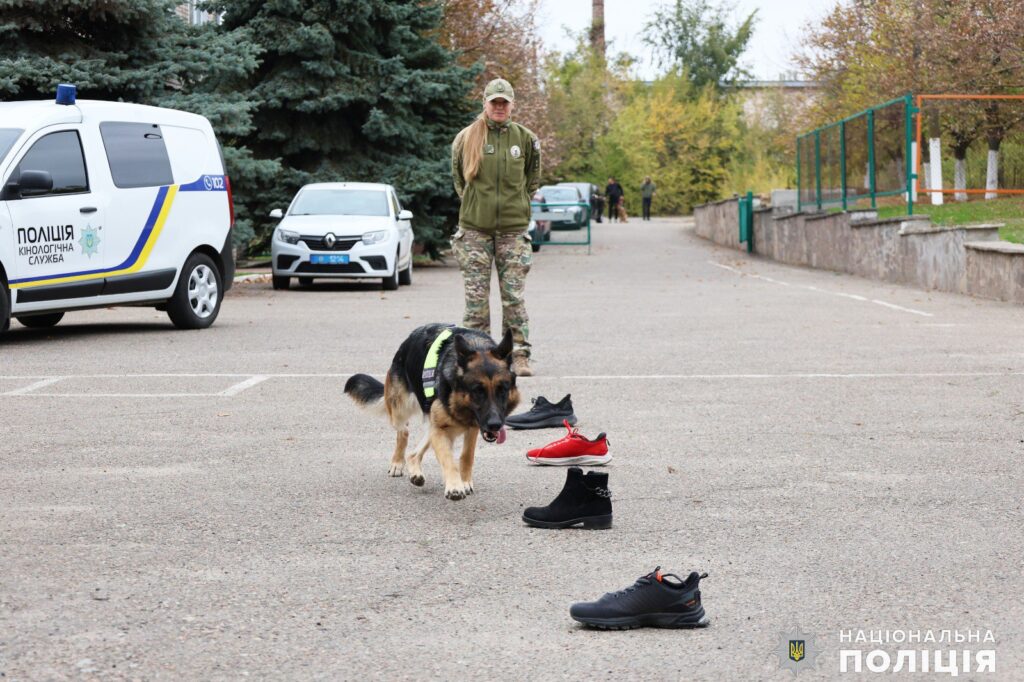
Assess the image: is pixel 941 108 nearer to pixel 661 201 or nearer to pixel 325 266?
pixel 325 266

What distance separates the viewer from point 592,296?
21.8m

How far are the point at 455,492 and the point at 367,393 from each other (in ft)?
4.08

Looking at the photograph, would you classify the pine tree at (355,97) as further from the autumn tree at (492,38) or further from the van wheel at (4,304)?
the van wheel at (4,304)

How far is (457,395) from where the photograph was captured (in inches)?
244

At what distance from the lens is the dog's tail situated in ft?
24.1

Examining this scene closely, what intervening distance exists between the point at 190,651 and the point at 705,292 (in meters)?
18.6

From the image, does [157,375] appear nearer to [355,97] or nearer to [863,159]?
[863,159]

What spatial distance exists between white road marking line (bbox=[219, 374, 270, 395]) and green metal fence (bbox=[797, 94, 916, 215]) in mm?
15814

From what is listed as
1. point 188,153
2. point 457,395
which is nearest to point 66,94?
point 188,153

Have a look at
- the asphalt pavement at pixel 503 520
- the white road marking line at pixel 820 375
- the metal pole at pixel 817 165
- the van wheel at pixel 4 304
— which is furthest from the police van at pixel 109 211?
the metal pole at pixel 817 165

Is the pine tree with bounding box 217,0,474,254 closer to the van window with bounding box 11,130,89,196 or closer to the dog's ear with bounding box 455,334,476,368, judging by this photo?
the van window with bounding box 11,130,89,196

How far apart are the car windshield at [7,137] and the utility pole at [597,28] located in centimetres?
7812

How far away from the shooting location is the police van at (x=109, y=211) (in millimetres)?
13570

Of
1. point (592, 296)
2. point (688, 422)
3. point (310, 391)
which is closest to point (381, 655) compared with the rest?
point (688, 422)
